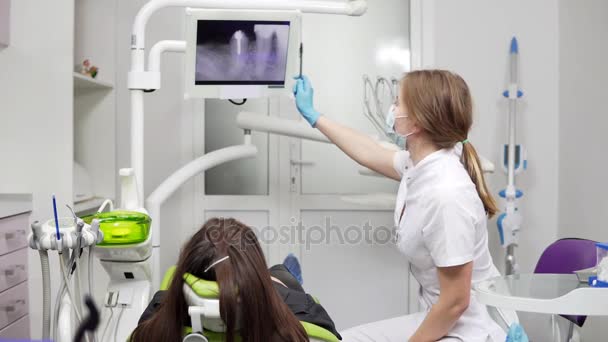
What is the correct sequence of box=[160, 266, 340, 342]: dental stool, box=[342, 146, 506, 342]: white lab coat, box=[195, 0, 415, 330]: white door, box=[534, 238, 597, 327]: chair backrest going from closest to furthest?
box=[160, 266, 340, 342]: dental stool → box=[342, 146, 506, 342]: white lab coat → box=[534, 238, 597, 327]: chair backrest → box=[195, 0, 415, 330]: white door

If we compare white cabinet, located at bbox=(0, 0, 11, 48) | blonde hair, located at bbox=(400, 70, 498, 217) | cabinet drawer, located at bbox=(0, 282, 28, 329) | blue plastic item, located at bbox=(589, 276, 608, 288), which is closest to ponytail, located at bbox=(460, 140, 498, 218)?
blonde hair, located at bbox=(400, 70, 498, 217)

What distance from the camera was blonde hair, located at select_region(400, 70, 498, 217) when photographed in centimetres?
159

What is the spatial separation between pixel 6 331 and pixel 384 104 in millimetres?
2036

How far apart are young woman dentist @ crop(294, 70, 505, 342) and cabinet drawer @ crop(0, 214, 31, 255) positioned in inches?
46.2

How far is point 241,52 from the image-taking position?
6.71 ft

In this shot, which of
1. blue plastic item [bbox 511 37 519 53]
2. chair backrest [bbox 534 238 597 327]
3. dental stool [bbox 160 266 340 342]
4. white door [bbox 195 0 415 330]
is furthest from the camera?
white door [bbox 195 0 415 330]

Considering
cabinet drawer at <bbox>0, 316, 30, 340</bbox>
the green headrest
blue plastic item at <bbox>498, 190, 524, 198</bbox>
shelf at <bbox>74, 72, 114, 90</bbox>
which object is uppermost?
shelf at <bbox>74, 72, 114, 90</bbox>

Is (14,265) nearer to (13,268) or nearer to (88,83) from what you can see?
(13,268)

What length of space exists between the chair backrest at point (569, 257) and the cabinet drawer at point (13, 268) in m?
1.84

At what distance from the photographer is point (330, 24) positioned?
10.4 feet

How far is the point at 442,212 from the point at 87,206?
171cm

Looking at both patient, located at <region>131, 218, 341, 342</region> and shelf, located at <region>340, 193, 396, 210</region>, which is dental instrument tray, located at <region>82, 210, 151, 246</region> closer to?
patient, located at <region>131, 218, 341, 342</region>

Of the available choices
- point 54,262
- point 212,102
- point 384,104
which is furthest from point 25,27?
point 384,104

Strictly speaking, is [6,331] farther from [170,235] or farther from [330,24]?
[330,24]
